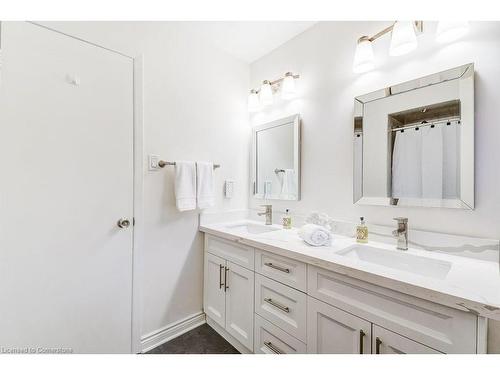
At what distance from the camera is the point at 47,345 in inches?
46.1

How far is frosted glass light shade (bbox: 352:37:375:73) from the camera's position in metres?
1.30

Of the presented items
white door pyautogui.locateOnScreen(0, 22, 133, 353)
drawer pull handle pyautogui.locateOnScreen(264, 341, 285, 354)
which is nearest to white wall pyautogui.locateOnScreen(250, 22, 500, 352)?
drawer pull handle pyautogui.locateOnScreen(264, 341, 285, 354)

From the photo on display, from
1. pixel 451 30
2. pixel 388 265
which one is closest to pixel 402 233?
pixel 388 265

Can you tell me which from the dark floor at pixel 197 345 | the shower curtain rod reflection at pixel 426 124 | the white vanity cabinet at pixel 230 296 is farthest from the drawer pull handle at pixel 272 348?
the shower curtain rod reflection at pixel 426 124

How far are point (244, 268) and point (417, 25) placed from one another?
1.60 meters

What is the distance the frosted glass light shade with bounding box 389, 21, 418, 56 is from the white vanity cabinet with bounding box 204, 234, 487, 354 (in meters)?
1.15

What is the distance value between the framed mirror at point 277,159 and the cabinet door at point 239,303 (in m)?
0.69

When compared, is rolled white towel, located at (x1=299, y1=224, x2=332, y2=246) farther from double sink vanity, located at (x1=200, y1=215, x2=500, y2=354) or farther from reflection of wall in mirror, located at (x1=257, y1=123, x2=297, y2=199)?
reflection of wall in mirror, located at (x1=257, y1=123, x2=297, y2=199)

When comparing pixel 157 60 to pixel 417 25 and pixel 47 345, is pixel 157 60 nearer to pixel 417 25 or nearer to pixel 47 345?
pixel 417 25

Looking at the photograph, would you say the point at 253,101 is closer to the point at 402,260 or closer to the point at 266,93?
the point at 266,93

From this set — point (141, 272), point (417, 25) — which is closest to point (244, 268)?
point (141, 272)

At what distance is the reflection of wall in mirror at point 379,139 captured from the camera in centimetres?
121

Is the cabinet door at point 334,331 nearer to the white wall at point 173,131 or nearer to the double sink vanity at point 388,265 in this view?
the double sink vanity at point 388,265

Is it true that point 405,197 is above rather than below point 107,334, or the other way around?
above
